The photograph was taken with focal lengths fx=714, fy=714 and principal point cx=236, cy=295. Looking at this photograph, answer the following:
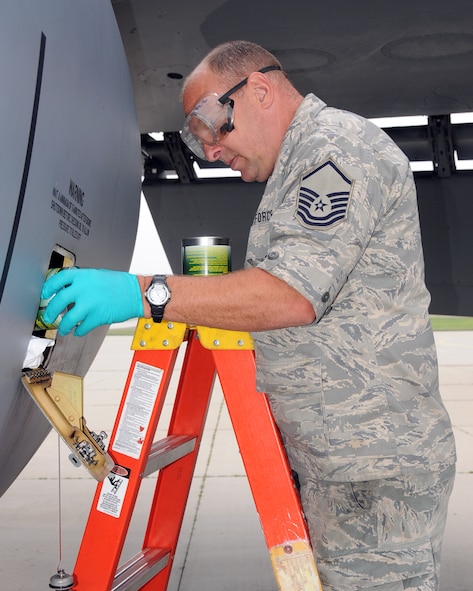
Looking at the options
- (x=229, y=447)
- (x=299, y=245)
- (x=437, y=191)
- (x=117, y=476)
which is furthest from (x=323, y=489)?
(x=229, y=447)

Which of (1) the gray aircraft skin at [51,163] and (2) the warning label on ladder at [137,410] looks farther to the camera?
(2) the warning label on ladder at [137,410]

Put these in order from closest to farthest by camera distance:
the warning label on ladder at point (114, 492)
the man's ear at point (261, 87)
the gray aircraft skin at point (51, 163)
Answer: the gray aircraft skin at point (51, 163), the man's ear at point (261, 87), the warning label on ladder at point (114, 492)

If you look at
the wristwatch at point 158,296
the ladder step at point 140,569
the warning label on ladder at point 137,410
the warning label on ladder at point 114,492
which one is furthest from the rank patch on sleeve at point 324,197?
the ladder step at point 140,569

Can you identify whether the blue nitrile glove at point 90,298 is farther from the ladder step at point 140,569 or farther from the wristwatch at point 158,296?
the ladder step at point 140,569

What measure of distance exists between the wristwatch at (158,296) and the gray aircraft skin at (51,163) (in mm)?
162

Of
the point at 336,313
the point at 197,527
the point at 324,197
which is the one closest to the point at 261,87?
the point at 324,197

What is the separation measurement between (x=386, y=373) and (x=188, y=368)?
2.87 ft

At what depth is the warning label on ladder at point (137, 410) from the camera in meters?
1.79

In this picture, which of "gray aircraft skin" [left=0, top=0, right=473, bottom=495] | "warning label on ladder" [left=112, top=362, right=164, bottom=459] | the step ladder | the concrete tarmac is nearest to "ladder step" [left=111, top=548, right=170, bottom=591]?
the step ladder

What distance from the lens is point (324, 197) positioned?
1278 millimetres

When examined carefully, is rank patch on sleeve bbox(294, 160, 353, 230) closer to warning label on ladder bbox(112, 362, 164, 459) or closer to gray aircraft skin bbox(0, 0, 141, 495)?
gray aircraft skin bbox(0, 0, 141, 495)

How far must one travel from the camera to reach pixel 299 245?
4.15 ft

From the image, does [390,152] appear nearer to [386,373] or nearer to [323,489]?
[386,373]

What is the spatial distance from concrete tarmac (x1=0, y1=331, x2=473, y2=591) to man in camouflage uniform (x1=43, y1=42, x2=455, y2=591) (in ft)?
2.07
